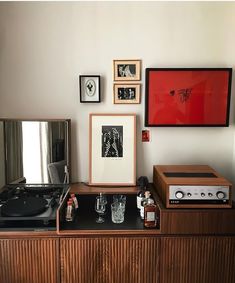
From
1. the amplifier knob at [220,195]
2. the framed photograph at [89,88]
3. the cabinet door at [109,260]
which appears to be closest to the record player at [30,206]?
the cabinet door at [109,260]

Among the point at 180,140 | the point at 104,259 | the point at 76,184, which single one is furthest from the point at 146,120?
the point at 104,259

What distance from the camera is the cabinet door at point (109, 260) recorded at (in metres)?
1.50

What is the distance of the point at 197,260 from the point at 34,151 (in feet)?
4.30

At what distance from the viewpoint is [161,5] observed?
1.81 m

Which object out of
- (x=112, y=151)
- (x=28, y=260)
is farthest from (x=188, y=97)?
(x=28, y=260)

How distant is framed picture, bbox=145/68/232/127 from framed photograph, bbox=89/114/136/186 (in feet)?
0.62

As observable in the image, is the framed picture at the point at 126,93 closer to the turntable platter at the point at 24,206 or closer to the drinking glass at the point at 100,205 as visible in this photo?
the drinking glass at the point at 100,205

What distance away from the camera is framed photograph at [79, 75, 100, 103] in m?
1.85

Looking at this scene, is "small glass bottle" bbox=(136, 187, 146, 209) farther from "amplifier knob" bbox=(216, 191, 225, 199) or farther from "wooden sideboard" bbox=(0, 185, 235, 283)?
"amplifier knob" bbox=(216, 191, 225, 199)

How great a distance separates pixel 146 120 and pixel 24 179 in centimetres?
101

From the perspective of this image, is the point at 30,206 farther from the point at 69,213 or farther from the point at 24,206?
the point at 69,213

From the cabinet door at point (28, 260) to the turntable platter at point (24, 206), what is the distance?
0.50 ft

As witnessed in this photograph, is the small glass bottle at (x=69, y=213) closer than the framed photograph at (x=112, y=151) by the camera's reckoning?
Yes

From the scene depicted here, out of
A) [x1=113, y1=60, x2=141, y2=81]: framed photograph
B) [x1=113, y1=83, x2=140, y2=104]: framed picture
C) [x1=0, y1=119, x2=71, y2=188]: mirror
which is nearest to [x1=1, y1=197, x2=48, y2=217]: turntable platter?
[x1=0, y1=119, x2=71, y2=188]: mirror
